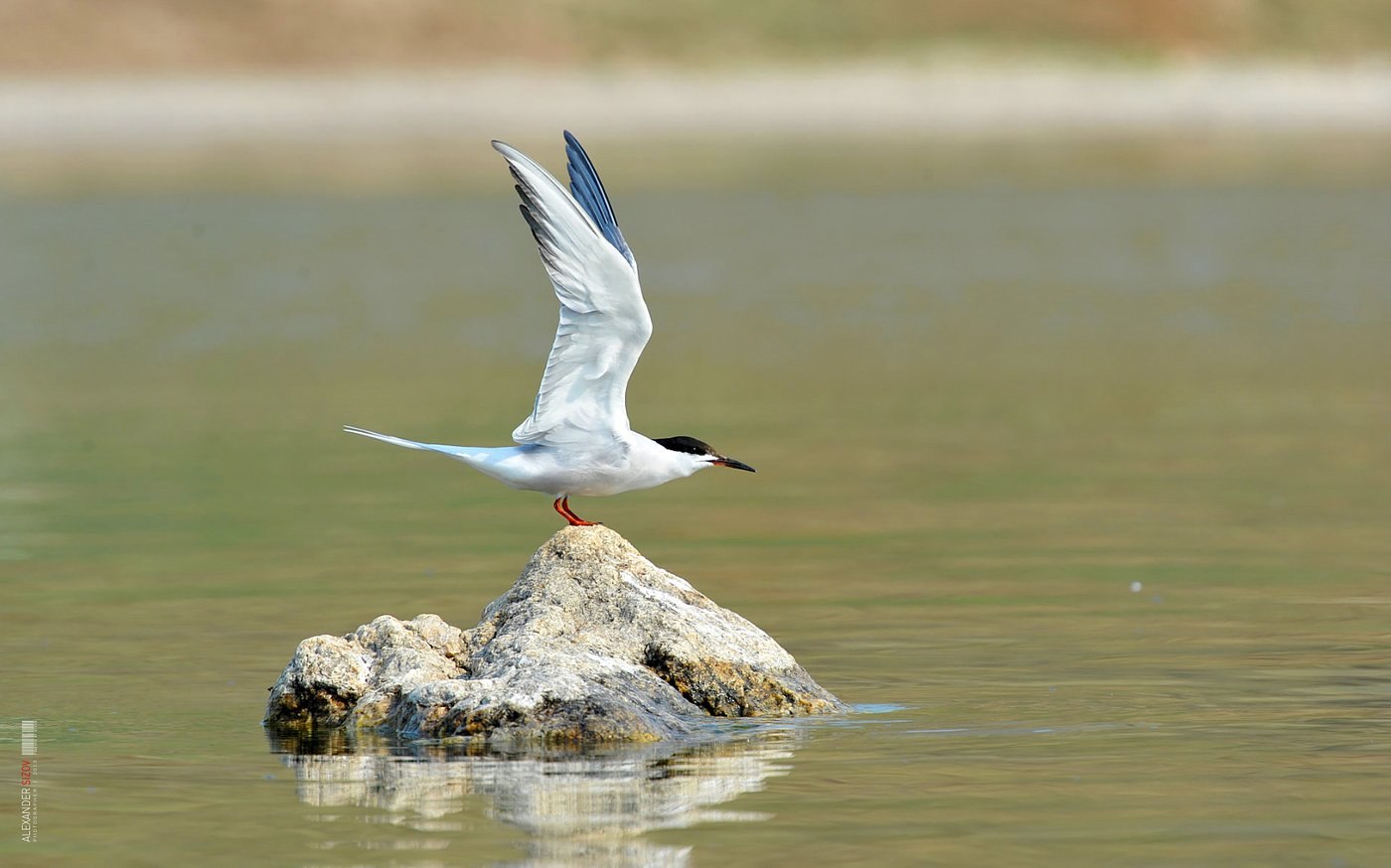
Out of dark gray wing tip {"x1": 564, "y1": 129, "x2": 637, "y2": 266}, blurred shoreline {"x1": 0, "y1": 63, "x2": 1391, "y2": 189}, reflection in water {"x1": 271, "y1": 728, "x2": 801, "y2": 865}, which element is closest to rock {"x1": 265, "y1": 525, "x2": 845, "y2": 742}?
reflection in water {"x1": 271, "y1": 728, "x2": 801, "y2": 865}

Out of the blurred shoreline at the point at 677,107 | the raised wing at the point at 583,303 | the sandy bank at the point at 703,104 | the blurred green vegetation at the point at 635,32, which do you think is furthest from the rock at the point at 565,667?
the blurred green vegetation at the point at 635,32

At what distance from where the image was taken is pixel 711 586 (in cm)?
1230

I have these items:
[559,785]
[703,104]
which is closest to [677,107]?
[703,104]

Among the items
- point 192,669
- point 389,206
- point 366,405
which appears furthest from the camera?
point 389,206

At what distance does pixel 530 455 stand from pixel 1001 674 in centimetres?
205

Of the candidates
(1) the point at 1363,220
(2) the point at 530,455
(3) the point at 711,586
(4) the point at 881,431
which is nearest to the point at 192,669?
(2) the point at 530,455

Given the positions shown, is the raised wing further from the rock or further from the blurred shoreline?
the blurred shoreline

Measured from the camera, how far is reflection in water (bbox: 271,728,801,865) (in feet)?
24.6

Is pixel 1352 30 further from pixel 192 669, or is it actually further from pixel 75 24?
pixel 192 669

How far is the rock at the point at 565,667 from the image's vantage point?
8.88 m

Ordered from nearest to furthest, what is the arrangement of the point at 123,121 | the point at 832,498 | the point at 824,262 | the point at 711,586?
the point at 711,586 < the point at 832,498 < the point at 824,262 < the point at 123,121

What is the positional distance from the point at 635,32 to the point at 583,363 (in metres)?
83.9

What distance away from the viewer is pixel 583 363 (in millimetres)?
9328

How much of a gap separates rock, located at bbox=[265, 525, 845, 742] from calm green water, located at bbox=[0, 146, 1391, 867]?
22 centimetres
